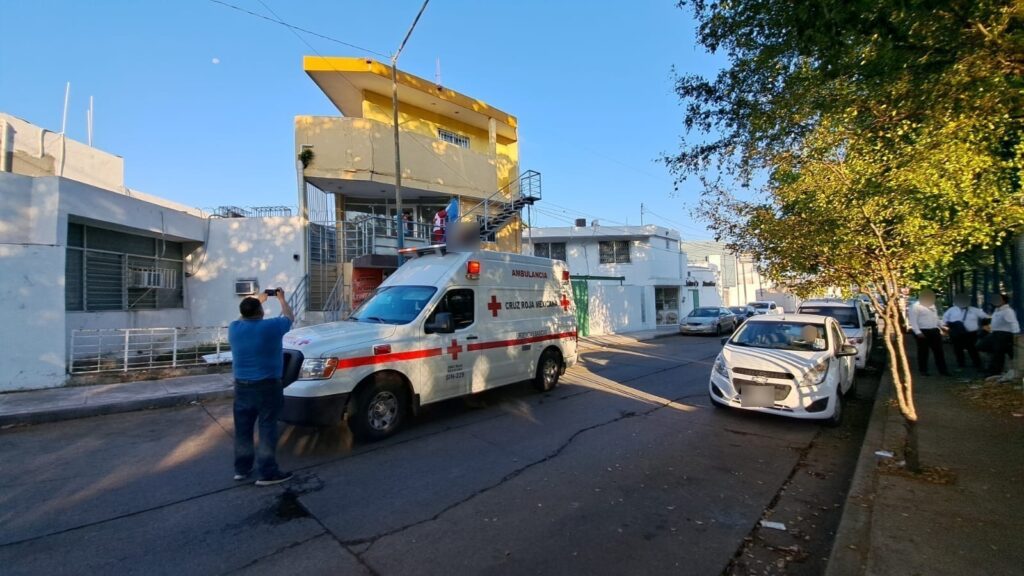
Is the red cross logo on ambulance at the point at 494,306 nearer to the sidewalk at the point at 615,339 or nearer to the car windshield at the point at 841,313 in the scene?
the car windshield at the point at 841,313

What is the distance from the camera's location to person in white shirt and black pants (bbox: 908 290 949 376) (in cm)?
1016

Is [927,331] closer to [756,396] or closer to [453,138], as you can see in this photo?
[756,396]

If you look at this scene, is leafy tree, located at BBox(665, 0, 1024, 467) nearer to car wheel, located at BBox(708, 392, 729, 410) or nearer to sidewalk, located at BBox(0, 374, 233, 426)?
car wheel, located at BBox(708, 392, 729, 410)

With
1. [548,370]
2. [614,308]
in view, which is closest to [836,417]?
[548,370]

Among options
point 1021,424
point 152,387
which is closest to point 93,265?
point 152,387

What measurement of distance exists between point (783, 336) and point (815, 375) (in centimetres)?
110

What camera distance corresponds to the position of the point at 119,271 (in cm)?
1245

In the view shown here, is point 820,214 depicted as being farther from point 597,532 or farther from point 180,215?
point 180,215

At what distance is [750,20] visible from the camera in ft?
16.1

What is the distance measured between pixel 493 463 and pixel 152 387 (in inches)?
301

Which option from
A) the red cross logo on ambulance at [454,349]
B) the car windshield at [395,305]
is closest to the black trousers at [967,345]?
the red cross logo on ambulance at [454,349]

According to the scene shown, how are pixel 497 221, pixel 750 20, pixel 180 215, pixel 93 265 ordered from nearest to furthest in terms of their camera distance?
pixel 750 20 < pixel 93 265 < pixel 180 215 < pixel 497 221

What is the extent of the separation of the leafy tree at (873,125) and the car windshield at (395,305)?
4.21 metres

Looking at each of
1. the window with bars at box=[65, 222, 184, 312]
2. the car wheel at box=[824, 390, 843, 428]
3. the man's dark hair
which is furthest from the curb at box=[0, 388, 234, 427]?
the car wheel at box=[824, 390, 843, 428]
